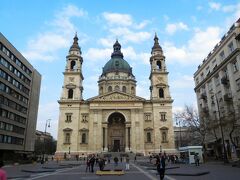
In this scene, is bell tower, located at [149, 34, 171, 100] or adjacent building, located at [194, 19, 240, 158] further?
bell tower, located at [149, 34, 171, 100]

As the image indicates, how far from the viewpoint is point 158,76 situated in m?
70.2

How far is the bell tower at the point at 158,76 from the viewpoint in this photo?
225ft

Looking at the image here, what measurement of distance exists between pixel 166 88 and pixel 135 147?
59.2 ft

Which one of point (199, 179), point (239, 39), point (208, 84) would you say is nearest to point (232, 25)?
point (239, 39)

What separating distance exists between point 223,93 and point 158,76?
34.0 meters

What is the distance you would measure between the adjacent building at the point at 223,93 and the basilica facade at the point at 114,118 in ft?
65.8

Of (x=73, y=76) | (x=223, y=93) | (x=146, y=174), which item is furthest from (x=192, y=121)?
(x=73, y=76)

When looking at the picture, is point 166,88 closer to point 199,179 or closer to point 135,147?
point 135,147

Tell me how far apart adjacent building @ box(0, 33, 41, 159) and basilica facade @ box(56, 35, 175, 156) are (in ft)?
27.6

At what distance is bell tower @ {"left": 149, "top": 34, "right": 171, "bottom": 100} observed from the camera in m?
68.5

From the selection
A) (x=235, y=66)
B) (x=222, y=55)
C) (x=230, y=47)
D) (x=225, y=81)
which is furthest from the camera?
(x=222, y=55)

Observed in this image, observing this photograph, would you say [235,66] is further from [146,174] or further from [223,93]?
[146,174]

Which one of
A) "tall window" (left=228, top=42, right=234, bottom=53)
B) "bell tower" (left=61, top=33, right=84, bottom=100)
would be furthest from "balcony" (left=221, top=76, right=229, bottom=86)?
"bell tower" (left=61, top=33, right=84, bottom=100)

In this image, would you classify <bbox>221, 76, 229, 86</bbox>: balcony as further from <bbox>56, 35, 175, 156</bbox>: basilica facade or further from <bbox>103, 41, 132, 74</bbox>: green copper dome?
<bbox>103, 41, 132, 74</bbox>: green copper dome
